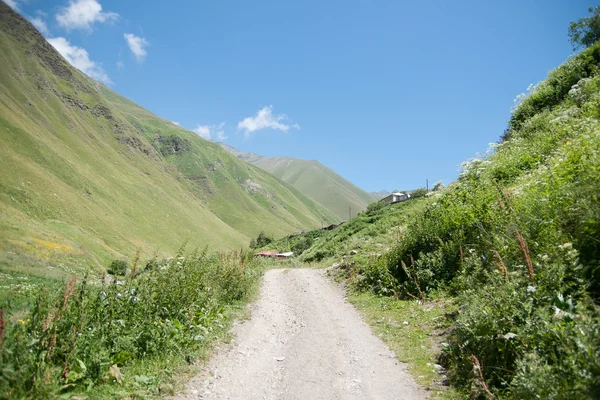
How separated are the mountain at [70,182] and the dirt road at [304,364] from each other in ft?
172

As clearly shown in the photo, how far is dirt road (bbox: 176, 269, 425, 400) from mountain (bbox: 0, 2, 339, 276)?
5256cm

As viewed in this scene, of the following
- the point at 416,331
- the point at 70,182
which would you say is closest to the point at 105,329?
the point at 416,331

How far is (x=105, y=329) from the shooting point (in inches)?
239

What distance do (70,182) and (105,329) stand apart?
4711 inches

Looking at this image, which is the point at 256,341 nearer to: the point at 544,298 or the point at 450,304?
the point at 450,304

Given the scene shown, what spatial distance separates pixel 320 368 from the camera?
6.75 metres

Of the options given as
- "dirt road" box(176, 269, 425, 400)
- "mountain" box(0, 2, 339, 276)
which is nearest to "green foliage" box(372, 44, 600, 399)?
"dirt road" box(176, 269, 425, 400)

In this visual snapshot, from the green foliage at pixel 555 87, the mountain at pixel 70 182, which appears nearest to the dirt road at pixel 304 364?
the green foliage at pixel 555 87

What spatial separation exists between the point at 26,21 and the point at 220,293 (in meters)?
238

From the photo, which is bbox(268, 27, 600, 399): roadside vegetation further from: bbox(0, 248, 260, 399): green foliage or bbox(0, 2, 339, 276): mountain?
bbox(0, 2, 339, 276): mountain

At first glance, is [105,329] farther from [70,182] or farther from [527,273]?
[70,182]

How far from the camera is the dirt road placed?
573 centimetres

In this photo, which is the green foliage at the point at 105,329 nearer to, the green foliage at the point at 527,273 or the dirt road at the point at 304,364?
the dirt road at the point at 304,364

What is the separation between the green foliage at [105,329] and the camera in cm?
439
